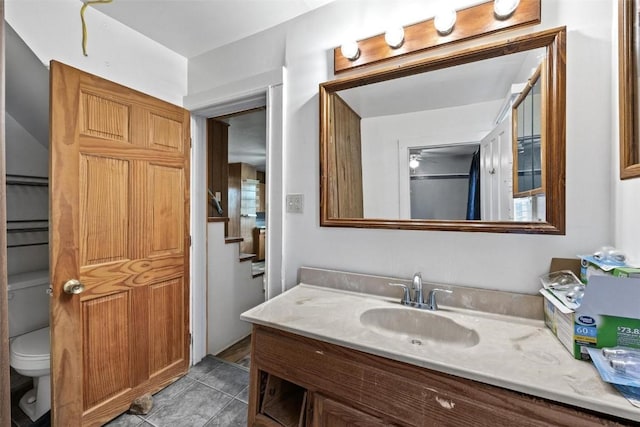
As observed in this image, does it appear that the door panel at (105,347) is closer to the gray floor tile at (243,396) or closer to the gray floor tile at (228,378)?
the gray floor tile at (228,378)

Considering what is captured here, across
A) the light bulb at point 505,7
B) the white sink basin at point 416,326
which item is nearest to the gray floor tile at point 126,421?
the white sink basin at point 416,326

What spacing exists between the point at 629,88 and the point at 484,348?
0.94 m

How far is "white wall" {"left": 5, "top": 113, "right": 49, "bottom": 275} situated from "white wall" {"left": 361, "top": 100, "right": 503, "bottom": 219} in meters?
2.40

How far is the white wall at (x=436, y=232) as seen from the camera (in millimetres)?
969

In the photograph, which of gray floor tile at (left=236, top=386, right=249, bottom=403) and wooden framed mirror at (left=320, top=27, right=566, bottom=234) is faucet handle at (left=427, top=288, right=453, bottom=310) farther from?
gray floor tile at (left=236, top=386, right=249, bottom=403)

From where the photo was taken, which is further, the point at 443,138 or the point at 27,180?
the point at 27,180

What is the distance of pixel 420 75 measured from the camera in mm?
1258

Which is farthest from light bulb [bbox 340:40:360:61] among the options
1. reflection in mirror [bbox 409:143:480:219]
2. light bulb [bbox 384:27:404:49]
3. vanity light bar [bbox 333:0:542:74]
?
reflection in mirror [bbox 409:143:480:219]

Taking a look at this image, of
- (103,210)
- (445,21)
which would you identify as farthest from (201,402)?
(445,21)

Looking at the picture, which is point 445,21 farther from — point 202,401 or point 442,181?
point 202,401

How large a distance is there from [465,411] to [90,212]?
1800 millimetres

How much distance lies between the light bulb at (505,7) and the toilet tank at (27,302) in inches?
117

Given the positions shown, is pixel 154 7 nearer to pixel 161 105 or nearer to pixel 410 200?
pixel 161 105

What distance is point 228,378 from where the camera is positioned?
1860mm
